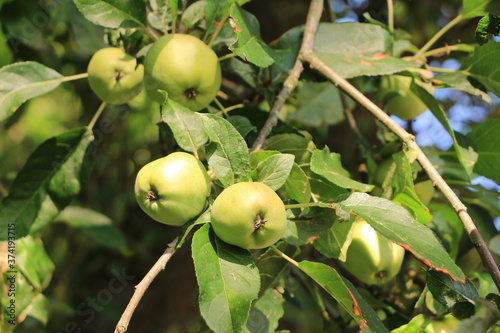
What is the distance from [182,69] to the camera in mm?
993

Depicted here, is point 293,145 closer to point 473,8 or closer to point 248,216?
point 248,216

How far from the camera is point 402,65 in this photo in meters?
1.19

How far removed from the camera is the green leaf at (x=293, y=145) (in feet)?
3.57

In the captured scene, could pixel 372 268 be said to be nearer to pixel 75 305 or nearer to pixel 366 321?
pixel 366 321

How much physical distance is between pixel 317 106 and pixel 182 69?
85 centimetres

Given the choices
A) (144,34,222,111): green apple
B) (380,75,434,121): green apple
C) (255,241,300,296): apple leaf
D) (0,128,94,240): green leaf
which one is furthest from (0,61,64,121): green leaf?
(380,75,434,121): green apple

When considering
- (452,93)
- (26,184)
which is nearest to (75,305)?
(26,184)


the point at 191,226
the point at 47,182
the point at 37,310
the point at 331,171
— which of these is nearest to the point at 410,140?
the point at 331,171

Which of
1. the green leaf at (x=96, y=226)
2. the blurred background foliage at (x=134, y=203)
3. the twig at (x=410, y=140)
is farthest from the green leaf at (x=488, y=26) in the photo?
the green leaf at (x=96, y=226)

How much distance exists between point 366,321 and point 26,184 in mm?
915

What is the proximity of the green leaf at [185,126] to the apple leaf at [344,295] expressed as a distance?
0.30 m

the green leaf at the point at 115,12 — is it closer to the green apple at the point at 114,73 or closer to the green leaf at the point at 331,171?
the green apple at the point at 114,73

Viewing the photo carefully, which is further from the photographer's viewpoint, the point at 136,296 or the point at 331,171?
the point at 331,171

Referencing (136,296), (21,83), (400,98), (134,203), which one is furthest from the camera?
(134,203)
